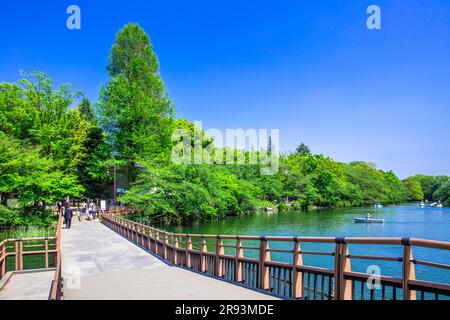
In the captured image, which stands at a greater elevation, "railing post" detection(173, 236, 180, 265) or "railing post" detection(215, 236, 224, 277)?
"railing post" detection(215, 236, 224, 277)

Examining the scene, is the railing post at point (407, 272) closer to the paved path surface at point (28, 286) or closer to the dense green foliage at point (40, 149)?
the paved path surface at point (28, 286)

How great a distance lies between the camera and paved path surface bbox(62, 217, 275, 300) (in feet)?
27.2

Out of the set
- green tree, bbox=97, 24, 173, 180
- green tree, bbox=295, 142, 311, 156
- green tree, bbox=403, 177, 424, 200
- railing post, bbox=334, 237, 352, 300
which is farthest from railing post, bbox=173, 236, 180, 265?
green tree, bbox=403, 177, 424, 200

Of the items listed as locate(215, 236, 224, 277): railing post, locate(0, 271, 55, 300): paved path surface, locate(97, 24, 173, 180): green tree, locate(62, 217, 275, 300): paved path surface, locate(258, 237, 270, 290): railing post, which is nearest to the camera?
locate(62, 217, 275, 300): paved path surface

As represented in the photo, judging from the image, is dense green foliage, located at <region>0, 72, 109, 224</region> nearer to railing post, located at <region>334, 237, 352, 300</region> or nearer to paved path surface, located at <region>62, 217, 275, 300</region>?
paved path surface, located at <region>62, 217, 275, 300</region>

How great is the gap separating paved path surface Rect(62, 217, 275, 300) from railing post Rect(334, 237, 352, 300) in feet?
5.24

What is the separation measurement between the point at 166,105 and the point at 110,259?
3394cm

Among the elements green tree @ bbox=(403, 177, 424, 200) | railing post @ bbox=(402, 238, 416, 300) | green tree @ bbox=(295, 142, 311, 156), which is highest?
green tree @ bbox=(295, 142, 311, 156)

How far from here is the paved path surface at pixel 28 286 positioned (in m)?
13.6

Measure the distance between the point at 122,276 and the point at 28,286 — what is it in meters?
4.93

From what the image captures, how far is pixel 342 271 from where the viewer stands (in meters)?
6.11

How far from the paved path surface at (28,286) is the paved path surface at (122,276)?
93cm

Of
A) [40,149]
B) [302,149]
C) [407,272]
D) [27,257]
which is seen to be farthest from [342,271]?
[302,149]

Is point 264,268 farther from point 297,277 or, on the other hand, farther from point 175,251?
point 175,251
